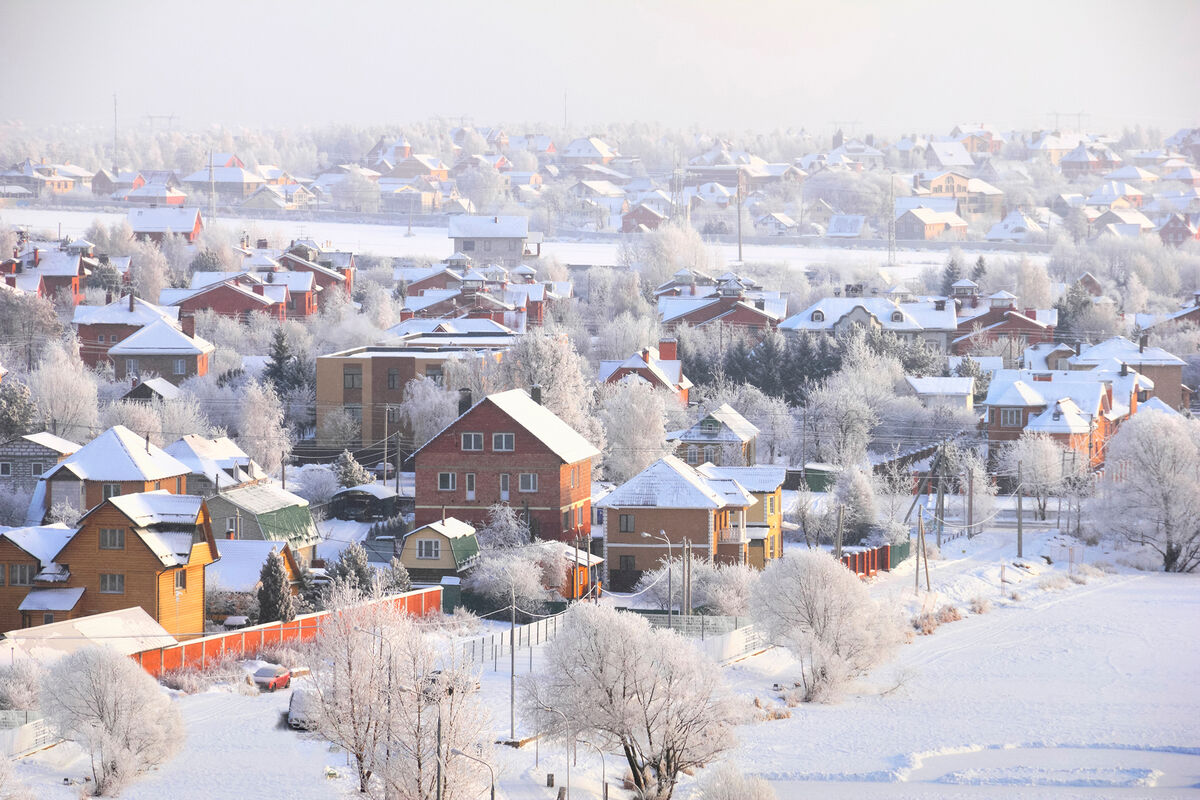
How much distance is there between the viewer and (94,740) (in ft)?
83.3

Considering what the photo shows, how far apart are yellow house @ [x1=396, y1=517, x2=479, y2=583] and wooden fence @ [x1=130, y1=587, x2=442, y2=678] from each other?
2780mm

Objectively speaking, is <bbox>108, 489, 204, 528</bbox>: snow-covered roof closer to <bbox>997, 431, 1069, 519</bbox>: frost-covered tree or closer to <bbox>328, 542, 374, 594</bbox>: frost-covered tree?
<bbox>328, 542, 374, 594</bbox>: frost-covered tree

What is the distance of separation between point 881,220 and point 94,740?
395 feet

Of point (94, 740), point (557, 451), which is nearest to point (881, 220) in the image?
point (557, 451)

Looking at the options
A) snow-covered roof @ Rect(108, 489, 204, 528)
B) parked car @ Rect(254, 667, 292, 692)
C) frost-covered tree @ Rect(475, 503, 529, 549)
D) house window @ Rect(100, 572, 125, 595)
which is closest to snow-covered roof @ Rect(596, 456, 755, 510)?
frost-covered tree @ Rect(475, 503, 529, 549)

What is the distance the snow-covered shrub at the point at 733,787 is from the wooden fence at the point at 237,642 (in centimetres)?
631

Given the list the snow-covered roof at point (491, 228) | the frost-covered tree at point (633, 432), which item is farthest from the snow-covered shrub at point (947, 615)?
the snow-covered roof at point (491, 228)

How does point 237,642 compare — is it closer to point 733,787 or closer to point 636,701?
point 636,701

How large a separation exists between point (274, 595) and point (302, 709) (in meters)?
7.20

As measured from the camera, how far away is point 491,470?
42031mm

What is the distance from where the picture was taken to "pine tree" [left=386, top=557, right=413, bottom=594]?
3597cm

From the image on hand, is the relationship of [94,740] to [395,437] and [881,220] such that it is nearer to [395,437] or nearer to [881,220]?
[395,437]

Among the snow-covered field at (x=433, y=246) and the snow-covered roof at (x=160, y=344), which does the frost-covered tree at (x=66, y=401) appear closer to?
the snow-covered roof at (x=160, y=344)

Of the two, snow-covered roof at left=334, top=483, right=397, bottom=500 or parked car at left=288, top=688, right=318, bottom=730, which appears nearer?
parked car at left=288, top=688, right=318, bottom=730
